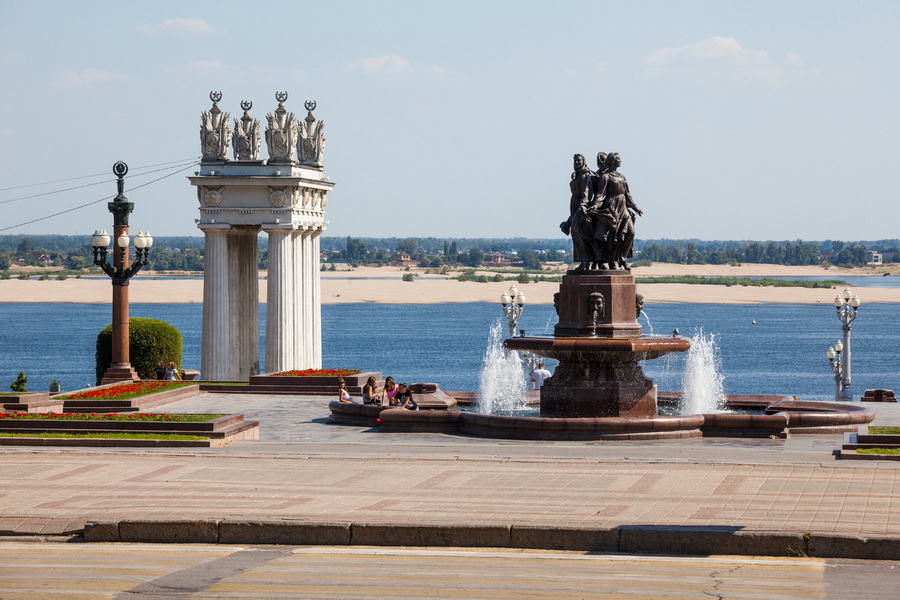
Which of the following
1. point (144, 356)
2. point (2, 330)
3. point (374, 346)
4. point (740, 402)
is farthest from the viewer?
point (2, 330)

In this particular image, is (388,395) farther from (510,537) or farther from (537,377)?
(510,537)

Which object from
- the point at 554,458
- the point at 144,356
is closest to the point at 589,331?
the point at 554,458

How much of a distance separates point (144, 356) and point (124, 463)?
20595 mm

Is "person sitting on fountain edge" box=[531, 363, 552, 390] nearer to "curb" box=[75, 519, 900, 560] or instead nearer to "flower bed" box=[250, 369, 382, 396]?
"flower bed" box=[250, 369, 382, 396]

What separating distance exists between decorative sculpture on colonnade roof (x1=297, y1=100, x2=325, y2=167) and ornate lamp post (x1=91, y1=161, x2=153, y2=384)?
6191mm

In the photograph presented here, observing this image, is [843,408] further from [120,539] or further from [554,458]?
[120,539]

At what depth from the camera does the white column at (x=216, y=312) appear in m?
40.2

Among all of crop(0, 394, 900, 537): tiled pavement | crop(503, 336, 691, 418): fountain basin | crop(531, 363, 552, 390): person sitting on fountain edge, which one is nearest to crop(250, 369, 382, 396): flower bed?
crop(531, 363, 552, 390): person sitting on fountain edge

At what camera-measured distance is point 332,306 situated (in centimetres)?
18325

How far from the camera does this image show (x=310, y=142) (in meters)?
41.9

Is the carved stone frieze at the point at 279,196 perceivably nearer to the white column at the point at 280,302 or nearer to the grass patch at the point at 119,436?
the white column at the point at 280,302

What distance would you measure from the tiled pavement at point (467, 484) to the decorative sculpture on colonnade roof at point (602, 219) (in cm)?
399

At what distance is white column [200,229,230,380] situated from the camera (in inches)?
1582

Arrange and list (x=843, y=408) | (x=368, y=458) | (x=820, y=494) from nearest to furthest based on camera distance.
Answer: (x=820, y=494), (x=368, y=458), (x=843, y=408)
